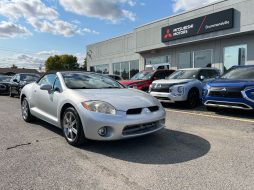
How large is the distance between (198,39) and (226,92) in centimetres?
1157

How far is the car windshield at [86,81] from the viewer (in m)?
5.54

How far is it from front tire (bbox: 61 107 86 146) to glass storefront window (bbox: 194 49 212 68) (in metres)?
15.1

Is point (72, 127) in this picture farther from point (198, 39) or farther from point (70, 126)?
point (198, 39)

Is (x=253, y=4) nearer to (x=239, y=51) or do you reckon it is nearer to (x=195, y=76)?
(x=239, y=51)

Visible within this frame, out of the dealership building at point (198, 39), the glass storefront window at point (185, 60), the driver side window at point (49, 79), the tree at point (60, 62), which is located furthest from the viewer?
the tree at point (60, 62)

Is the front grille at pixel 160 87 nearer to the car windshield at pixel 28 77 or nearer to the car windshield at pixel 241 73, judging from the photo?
the car windshield at pixel 241 73

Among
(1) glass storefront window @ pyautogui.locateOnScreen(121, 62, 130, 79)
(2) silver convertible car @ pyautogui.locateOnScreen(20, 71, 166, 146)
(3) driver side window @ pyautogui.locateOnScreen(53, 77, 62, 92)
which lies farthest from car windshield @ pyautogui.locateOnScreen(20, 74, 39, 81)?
(1) glass storefront window @ pyautogui.locateOnScreen(121, 62, 130, 79)

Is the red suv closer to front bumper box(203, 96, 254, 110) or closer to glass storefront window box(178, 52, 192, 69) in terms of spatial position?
front bumper box(203, 96, 254, 110)

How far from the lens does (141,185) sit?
10.8 feet

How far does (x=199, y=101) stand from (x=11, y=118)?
22.4 feet

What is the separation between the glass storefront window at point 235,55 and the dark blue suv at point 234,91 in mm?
8260

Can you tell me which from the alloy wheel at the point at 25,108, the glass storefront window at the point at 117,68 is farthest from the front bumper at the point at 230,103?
the glass storefront window at the point at 117,68

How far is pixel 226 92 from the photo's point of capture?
7.82 metres

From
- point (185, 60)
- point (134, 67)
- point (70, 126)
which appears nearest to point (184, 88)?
point (70, 126)
